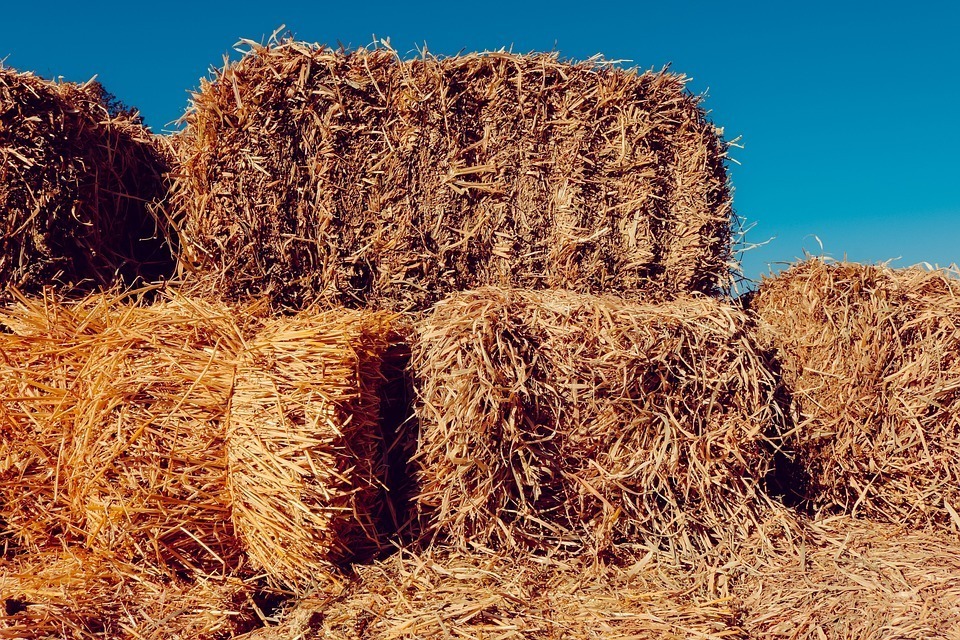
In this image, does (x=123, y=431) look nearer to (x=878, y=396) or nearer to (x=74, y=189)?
(x=74, y=189)

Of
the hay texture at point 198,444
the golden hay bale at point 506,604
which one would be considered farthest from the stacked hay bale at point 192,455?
the golden hay bale at point 506,604

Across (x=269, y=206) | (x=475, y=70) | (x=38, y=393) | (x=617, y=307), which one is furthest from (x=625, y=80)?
(x=38, y=393)

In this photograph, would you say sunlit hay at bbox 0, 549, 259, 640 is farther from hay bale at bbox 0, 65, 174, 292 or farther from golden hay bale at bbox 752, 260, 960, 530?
golden hay bale at bbox 752, 260, 960, 530

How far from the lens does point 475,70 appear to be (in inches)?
134

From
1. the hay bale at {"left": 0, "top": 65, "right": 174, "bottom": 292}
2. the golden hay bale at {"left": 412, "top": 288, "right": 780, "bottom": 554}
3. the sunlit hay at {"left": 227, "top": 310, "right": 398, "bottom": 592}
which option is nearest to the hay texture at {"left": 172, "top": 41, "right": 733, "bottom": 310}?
the hay bale at {"left": 0, "top": 65, "right": 174, "bottom": 292}

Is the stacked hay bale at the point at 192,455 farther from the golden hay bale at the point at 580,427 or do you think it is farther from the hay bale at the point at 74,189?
the hay bale at the point at 74,189

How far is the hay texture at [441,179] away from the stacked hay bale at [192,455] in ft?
2.18

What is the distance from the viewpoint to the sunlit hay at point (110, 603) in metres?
2.20

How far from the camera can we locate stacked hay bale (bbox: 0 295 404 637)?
2426mm

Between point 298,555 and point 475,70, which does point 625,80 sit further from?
point 298,555

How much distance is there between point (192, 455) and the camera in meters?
2.48

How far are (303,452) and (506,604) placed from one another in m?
0.82

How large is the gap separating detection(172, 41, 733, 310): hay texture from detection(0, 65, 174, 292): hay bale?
308 mm

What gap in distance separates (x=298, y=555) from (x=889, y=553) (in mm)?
2190
